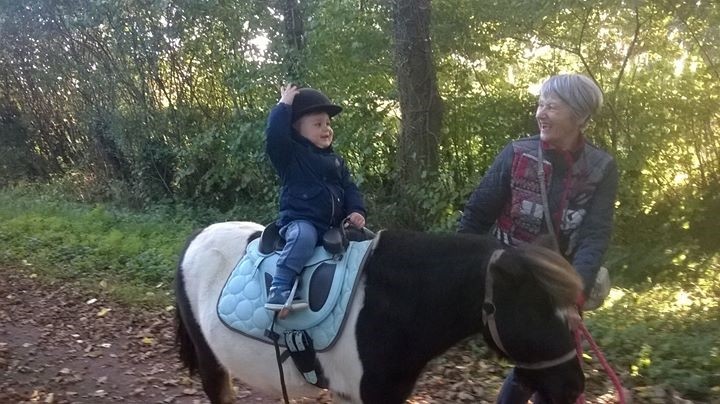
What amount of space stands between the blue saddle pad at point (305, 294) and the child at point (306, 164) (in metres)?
0.12

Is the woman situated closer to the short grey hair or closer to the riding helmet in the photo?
the short grey hair

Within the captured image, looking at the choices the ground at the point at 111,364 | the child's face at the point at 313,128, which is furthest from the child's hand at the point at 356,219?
the ground at the point at 111,364

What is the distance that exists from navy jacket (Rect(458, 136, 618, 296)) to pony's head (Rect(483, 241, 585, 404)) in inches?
17.1

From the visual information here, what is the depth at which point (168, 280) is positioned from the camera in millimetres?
7871

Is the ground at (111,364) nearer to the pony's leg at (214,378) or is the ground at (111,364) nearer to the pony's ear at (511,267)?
the pony's leg at (214,378)

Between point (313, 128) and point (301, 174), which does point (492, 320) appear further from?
point (313, 128)

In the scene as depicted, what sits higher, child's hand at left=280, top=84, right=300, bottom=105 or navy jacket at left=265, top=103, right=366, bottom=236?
child's hand at left=280, top=84, right=300, bottom=105

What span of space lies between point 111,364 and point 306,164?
342 cm

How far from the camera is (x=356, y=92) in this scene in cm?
904

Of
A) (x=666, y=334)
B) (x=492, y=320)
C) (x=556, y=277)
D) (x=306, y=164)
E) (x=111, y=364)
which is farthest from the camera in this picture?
(x=111, y=364)

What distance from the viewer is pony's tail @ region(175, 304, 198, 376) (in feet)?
12.2

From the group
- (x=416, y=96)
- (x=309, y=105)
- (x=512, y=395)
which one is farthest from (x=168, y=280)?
(x=512, y=395)

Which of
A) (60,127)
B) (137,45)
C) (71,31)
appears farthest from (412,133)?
(60,127)

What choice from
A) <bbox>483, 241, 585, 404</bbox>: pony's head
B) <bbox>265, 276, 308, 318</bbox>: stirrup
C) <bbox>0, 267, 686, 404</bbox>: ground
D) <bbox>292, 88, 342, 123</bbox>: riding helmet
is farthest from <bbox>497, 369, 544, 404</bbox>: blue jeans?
<bbox>292, 88, 342, 123</bbox>: riding helmet
